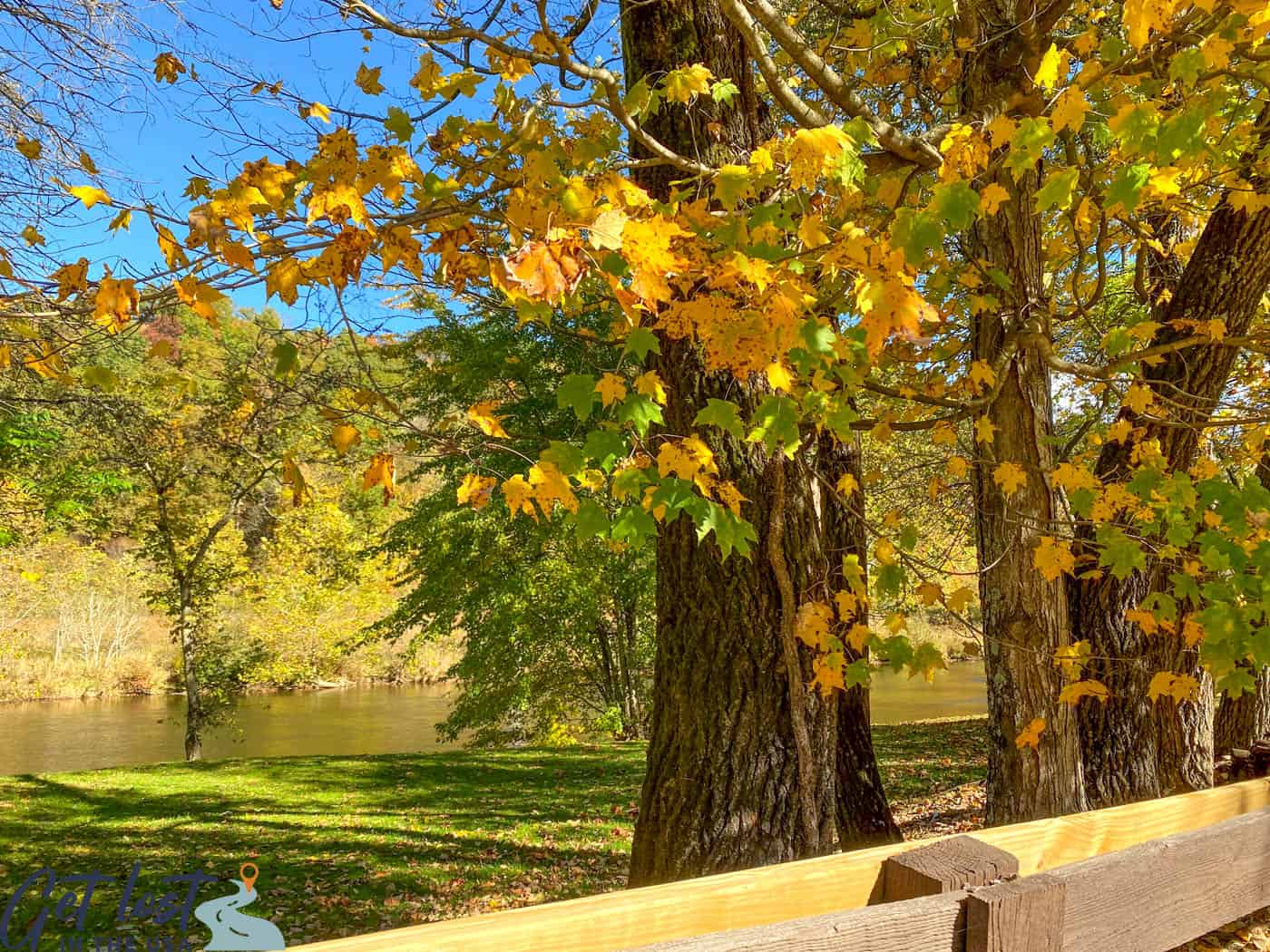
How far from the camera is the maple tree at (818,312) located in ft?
7.21

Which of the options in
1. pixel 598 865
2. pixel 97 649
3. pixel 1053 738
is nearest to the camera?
pixel 1053 738

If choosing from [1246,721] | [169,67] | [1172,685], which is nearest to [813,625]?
[1172,685]

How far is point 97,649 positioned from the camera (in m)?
21.1

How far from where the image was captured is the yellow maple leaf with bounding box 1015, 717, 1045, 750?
11.1 feet

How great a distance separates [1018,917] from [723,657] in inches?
73.4

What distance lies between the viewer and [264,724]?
18156mm

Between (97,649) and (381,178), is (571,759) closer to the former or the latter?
(381,178)

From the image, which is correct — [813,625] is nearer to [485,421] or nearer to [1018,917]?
[485,421]

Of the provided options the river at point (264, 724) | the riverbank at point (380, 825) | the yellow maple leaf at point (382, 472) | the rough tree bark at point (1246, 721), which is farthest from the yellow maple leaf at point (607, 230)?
the river at point (264, 724)

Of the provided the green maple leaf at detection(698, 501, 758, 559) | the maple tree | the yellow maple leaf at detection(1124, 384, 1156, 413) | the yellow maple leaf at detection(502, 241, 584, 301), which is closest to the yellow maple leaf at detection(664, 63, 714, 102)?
the maple tree

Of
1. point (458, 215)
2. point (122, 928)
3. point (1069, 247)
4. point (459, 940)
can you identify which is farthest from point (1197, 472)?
point (122, 928)

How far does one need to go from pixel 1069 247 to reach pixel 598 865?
502 cm

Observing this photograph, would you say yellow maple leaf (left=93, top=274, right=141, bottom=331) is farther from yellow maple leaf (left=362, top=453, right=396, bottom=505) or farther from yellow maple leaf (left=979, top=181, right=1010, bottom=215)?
yellow maple leaf (left=979, top=181, right=1010, bottom=215)

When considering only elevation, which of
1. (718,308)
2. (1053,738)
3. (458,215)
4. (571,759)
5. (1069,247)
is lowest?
(571,759)
